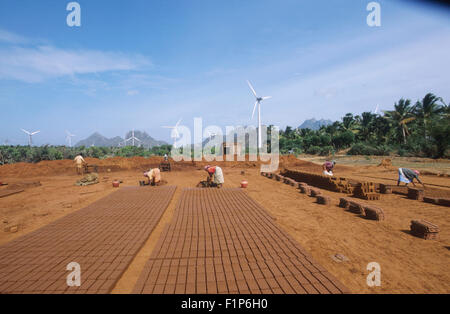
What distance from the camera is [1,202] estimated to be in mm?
8016

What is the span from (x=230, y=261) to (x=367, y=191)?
22.3 feet

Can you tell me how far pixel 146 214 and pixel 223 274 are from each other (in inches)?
140

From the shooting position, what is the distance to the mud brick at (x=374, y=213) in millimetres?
5371

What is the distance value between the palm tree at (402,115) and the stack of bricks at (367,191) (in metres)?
33.1

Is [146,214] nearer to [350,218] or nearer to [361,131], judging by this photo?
[350,218]

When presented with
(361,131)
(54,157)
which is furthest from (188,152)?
(361,131)

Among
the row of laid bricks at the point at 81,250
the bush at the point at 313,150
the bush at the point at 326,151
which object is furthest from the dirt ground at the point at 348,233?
the bush at the point at 313,150

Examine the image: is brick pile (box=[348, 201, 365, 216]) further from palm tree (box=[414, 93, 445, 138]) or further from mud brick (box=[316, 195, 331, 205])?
palm tree (box=[414, 93, 445, 138])

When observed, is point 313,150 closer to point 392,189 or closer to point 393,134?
point 393,134

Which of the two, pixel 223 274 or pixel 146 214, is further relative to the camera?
pixel 146 214

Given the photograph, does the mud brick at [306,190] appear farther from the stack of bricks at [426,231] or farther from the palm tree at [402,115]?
the palm tree at [402,115]

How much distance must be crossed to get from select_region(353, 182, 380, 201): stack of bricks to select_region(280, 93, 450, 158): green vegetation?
22519 mm

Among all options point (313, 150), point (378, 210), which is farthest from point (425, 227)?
point (313, 150)

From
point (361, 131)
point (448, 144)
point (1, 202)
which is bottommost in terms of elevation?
point (1, 202)
